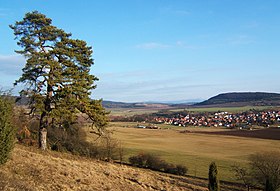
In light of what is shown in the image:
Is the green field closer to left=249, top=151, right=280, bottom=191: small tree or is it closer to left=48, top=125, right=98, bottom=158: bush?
left=249, top=151, right=280, bottom=191: small tree

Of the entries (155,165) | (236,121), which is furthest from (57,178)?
(236,121)

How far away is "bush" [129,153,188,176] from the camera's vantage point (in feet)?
108

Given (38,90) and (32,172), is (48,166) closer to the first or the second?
(32,172)

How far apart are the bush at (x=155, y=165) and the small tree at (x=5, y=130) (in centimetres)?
2461

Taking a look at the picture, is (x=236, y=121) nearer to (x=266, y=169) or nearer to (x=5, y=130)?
(x=266, y=169)

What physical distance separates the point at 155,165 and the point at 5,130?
25.3 m

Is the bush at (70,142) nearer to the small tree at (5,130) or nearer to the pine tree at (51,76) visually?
the pine tree at (51,76)

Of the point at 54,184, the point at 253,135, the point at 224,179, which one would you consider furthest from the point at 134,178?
the point at 253,135

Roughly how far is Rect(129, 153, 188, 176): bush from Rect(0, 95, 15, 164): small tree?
24.6 meters

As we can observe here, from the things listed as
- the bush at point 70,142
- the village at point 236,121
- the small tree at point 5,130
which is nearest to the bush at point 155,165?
the bush at point 70,142

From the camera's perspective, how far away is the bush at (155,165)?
108 feet

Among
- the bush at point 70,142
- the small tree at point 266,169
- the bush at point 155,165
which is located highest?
the bush at point 70,142

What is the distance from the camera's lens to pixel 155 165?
3378 centimetres

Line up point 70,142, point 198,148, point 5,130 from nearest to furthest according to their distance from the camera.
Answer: point 5,130, point 70,142, point 198,148
